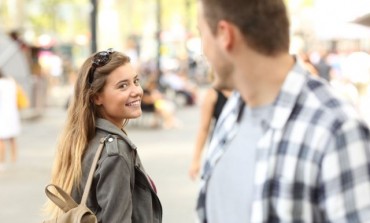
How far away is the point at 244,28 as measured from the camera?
196 cm

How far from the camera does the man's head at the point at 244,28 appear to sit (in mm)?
1942

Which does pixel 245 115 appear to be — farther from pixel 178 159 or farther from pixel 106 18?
pixel 106 18

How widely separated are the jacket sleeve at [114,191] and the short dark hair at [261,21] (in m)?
1.36

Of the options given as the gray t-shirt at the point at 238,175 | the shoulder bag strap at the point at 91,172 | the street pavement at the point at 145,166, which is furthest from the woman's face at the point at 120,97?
the street pavement at the point at 145,166

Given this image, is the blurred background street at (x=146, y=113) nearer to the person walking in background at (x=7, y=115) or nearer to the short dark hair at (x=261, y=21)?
the short dark hair at (x=261, y=21)

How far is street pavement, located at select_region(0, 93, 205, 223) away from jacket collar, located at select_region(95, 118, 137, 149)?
16.5 feet

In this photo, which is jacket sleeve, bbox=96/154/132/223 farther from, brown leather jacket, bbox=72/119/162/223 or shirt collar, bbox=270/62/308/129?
shirt collar, bbox=270/62/308/129

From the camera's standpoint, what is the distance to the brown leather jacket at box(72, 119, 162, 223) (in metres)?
3.19

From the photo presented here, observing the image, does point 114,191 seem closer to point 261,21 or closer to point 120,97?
point 120,97

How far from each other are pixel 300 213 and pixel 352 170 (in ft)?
0.51

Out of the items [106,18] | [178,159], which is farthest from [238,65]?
[106,18]

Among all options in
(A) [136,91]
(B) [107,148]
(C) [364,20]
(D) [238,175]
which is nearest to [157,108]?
(C) [364,20]

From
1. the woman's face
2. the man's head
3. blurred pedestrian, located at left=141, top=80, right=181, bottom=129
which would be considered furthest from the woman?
blurred pedestrian, located at left=141, top=80, right=181, bottom=129

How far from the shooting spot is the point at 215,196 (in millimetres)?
2121
